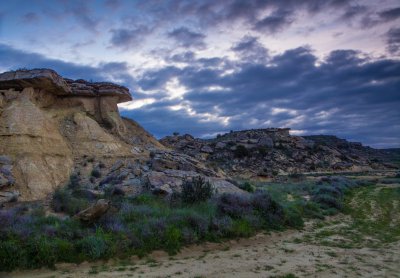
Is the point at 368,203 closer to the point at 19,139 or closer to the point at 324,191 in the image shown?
the point at 324,191

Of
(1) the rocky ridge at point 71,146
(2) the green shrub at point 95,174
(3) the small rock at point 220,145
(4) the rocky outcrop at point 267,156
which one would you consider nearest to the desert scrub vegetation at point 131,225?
(1) the rocky ridge at point 71,146

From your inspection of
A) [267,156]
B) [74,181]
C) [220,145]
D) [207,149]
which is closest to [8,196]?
[74,181]

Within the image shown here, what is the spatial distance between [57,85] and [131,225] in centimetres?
1418

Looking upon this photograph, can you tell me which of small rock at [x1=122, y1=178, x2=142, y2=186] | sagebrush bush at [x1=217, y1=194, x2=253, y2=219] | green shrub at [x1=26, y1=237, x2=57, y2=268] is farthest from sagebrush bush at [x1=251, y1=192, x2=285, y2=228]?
green shrub at [x1=26, y1=237, x2=57, y2=268]

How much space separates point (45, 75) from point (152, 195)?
1030 centimetres

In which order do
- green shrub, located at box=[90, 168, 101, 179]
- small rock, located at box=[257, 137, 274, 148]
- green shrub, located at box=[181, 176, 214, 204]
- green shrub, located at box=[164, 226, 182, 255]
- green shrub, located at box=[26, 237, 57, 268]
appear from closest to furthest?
green shrub, located at box=[26, 237, 57, 268] → green shrub, located at box=[164, 226, 182, 255] → green shrub, located at box=[181, 176, 214, 204] → green shrub, located at box=[90, 168, 101, 179] → small rock, located at box=[257, 137, 274, 148]

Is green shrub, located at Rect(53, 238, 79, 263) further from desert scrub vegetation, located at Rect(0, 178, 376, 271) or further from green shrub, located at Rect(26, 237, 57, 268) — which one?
green shrub, located at Rect(26, 237, 57, 268)

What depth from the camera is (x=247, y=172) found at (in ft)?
131

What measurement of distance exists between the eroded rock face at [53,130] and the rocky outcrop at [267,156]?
53.0 ft

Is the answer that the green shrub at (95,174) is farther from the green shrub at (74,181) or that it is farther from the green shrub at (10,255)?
the green shrub at (10,255)

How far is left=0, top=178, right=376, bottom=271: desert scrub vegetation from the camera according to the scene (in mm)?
8929

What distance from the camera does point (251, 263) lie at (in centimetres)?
934

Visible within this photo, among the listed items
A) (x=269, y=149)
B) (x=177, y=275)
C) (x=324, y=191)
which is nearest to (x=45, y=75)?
(x=177, y=275)

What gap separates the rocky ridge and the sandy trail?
6.08 metres
